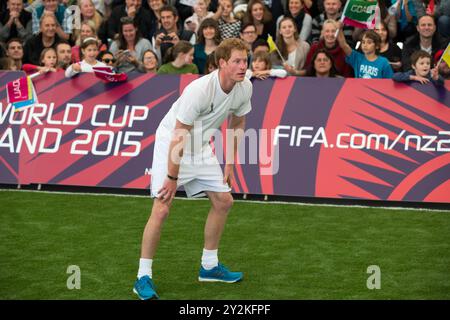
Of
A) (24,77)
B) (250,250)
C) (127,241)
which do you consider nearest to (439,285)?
(250,250)

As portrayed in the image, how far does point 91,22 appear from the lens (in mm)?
15188

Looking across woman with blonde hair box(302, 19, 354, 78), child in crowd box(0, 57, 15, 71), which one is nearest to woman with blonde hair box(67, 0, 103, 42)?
child in crowd box(0, 57, 15, 71)

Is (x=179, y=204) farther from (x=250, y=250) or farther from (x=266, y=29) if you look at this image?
(x=266, y=29)

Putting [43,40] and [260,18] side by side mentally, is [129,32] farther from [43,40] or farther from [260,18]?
[260,18]

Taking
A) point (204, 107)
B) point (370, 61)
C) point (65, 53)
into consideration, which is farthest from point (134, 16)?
point (204, 107)

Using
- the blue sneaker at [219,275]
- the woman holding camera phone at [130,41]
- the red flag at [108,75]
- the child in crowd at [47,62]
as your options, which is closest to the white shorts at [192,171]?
the blue sneaker at [219,275]

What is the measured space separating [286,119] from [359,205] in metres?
1.42

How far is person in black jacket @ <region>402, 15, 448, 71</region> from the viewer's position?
1372 cm

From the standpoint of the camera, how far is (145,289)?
26.7ft

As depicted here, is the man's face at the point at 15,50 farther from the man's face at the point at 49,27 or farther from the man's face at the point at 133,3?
the man's face at the point at 133,3

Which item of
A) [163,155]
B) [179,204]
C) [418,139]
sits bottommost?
[179,204]

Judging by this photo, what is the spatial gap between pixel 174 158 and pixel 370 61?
5.84 m

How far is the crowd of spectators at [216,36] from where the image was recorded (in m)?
13.2

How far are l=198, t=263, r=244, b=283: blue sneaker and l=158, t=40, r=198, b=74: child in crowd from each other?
499cm
